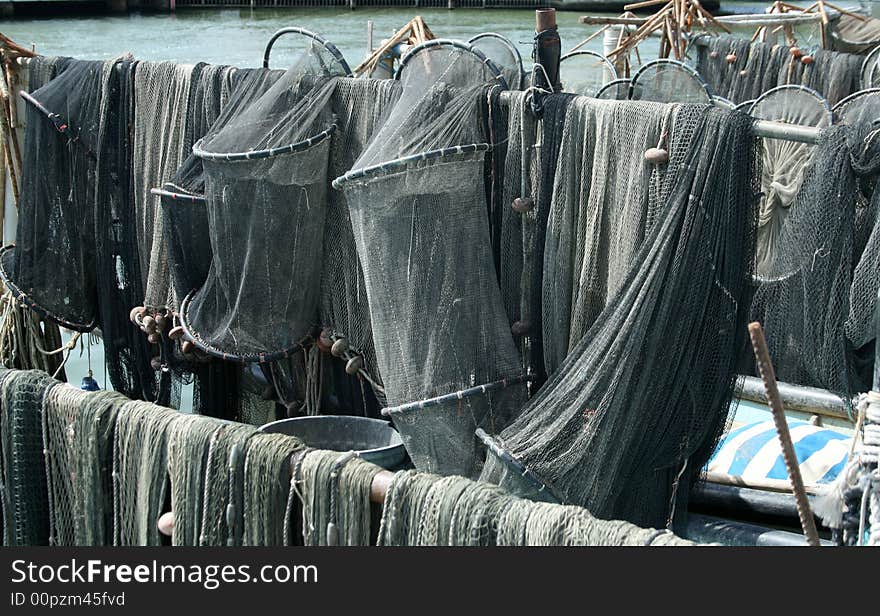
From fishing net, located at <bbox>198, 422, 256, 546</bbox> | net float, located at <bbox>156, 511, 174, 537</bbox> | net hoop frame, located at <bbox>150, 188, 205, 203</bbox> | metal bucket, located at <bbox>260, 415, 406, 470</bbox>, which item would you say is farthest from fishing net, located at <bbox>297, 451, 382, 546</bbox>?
net hoop frame, located at <bbox>150, 188, 205, 203</bbox>

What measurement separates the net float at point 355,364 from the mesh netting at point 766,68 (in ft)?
22.8

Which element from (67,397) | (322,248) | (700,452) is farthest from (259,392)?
(700,452)

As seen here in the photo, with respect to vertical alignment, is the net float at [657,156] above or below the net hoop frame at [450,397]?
above

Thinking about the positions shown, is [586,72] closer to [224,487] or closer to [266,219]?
[266,219]

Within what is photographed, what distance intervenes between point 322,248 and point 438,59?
1112 mm

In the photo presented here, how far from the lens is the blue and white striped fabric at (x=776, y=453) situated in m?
6.35

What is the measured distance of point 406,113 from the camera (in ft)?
16.3

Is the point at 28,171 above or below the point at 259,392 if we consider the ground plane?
above

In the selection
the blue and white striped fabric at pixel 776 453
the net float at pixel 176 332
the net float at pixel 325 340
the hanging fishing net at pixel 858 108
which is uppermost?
the hanging fishing net at pixel 858 108

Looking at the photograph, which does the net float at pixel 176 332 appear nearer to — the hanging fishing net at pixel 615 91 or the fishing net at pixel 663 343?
the fishing net at pixel 663 343

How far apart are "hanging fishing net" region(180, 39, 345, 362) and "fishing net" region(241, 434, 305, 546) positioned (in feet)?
5.35

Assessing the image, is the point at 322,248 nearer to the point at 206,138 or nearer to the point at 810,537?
the point at 206,138

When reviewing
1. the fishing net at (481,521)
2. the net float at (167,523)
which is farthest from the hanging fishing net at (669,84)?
the net float at (167,523)

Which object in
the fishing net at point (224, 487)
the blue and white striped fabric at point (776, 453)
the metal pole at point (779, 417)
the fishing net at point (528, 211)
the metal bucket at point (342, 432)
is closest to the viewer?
the metal pole at point (779, 417)
